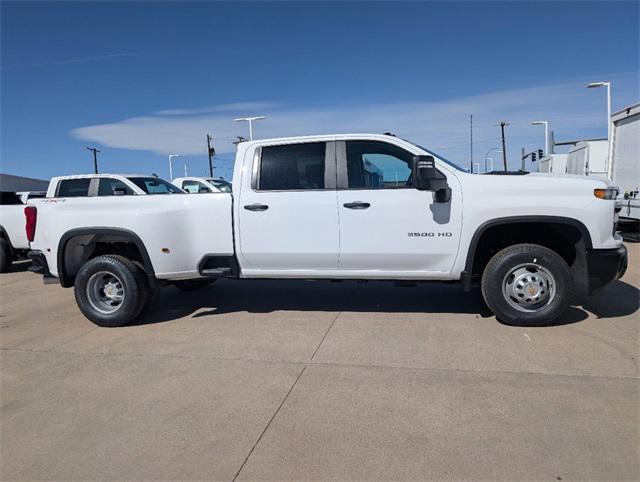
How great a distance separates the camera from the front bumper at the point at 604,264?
4348mm

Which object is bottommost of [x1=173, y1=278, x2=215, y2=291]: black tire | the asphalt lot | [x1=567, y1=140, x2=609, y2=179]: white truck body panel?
the asphalt lot

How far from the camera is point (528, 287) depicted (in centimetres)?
452

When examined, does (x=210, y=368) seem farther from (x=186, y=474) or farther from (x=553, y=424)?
(x=553, y=424)

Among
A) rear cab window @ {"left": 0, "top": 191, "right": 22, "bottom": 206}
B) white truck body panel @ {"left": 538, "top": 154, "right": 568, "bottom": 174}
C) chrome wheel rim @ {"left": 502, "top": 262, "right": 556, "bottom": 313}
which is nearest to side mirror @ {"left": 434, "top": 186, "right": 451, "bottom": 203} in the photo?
chrome wheel rim @ {"left": 502, "top": 262, "right": 556, "bottom": 313}

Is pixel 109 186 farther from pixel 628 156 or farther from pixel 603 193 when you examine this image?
pixel 628 156

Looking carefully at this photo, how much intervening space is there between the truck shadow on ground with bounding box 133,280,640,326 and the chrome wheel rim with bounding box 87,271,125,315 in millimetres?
342

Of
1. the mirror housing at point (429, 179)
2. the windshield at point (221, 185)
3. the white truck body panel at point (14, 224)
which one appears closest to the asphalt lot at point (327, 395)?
the mirror housing at point (429, 179)

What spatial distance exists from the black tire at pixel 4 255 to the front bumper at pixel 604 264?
10502mm

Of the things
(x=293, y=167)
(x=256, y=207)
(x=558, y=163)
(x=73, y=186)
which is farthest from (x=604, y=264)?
(x=558, y=163)

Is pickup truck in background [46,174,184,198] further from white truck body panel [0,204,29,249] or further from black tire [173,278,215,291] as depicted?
black tire [173,278,215,291]

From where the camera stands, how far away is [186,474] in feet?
8.14

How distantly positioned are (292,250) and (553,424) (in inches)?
114

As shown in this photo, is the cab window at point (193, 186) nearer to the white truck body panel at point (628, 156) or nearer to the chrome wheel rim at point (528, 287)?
the white truck body panel at point (628, 156)

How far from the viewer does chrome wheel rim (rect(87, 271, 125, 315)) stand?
5.24 metres
